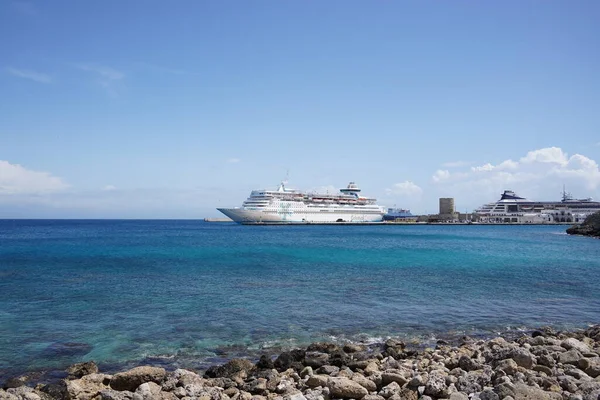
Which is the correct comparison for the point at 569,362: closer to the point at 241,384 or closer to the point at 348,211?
the point at 241,384

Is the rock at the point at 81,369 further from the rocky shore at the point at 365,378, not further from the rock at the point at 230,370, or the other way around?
the rock at the point at 230,370

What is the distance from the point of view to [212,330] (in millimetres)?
12523

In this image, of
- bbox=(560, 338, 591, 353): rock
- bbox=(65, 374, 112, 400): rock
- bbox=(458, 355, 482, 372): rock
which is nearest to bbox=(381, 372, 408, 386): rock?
bbox=(458, 355, 482, 372): rock

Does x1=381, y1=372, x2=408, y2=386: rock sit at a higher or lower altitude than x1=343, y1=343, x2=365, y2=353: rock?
higher

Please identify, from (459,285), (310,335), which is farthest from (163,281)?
(459,285)

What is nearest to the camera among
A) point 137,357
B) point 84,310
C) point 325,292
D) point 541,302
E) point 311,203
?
point 137,357

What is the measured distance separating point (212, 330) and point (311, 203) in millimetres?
85710

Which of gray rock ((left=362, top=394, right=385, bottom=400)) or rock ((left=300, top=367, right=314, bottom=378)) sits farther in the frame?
rock ((left=300, top=367, right=314, bottom=378))

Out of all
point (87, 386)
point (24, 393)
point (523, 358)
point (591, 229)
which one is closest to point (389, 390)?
point (523, 358)

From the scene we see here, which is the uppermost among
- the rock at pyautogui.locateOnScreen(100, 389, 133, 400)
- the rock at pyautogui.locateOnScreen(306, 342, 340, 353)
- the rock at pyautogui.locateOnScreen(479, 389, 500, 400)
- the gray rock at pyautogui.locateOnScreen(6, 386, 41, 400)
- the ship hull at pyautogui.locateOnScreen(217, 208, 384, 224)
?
the ship hull at pyautogui.locateOnScreen(217, 208, 384, 224)

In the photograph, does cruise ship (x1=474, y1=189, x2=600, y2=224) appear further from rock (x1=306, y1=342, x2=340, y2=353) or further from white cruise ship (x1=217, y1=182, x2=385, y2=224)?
rock (x1=306, y1=342, x2=340, y2=353)

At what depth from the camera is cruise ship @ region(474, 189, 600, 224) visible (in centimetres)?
11719

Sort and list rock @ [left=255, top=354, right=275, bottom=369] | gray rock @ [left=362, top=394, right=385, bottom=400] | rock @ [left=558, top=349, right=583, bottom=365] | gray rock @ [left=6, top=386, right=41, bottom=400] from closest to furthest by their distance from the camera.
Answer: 1. gray rock @ [left=362, top=394, right=385, bottom=400]
2. gray rock @ [left=6, top=386, right=41, bottom=400]
3. rock @ [left=558, top=349, right=583, bottom=365]
4. rock @ [left=255, top=354, right=275, bottom=369]

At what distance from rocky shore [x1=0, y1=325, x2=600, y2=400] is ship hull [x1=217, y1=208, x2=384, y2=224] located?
82.7 m
